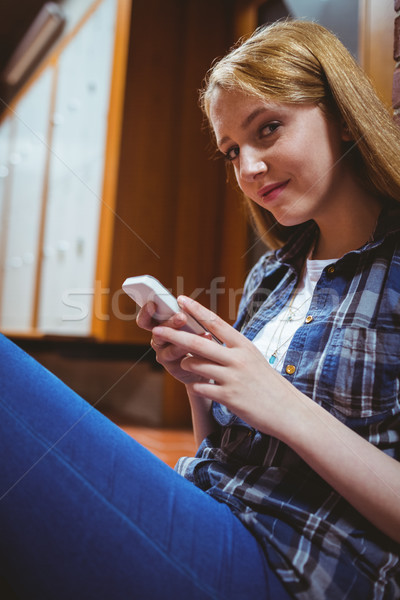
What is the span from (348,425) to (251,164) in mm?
374

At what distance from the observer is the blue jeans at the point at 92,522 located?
0.41 metres

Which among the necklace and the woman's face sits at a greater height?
the woman's face

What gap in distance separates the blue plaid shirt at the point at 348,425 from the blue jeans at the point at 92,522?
0.04 m

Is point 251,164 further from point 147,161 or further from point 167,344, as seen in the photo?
point 147,161

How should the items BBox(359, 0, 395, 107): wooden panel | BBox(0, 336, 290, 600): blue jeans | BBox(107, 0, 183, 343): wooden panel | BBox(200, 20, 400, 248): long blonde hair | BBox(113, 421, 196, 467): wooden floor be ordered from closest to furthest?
BBox(0, 336, 290, 600): blue jeans, BBox(200, 20, 400, 248): long blonde hair, BBox(359, 0, 395, 107): wooden panel, BBox(113, 421, 196, 467): wooden floor, BBox(107, 0, 183, 343): wooden panel

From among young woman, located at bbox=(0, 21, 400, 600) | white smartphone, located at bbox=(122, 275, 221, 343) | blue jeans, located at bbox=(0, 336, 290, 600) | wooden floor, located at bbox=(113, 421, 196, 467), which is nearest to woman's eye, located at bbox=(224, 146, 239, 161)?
young woman, located at bbox=(0, 21, 400, 600)

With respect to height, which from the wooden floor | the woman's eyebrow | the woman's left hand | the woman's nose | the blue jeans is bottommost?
the wooden floor

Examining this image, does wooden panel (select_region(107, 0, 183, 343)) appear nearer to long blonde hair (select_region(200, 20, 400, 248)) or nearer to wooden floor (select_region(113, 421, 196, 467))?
wooden floor (select_region(113, 421, 196, 467))

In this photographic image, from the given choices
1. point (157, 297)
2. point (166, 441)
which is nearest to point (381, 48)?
point (157, 297)

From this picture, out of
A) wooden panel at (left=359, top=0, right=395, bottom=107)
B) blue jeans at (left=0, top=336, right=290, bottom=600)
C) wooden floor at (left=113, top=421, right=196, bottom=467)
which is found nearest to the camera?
blue jeans at (left=0, top=336, right=290, bottom=600)

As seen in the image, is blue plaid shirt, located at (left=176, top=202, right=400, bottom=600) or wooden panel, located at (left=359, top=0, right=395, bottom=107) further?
wooden panel, located at (left=359, top=0, right=395, bottom=107)

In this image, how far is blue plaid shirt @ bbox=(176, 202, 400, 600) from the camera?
0.47m

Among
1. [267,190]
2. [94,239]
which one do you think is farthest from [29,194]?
[267,190]

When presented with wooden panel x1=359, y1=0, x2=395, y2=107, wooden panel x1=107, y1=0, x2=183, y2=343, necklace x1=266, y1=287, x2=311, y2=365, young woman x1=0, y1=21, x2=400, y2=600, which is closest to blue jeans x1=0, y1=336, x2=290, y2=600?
young woman x1=0, y1=21, x2=400, y2=600
